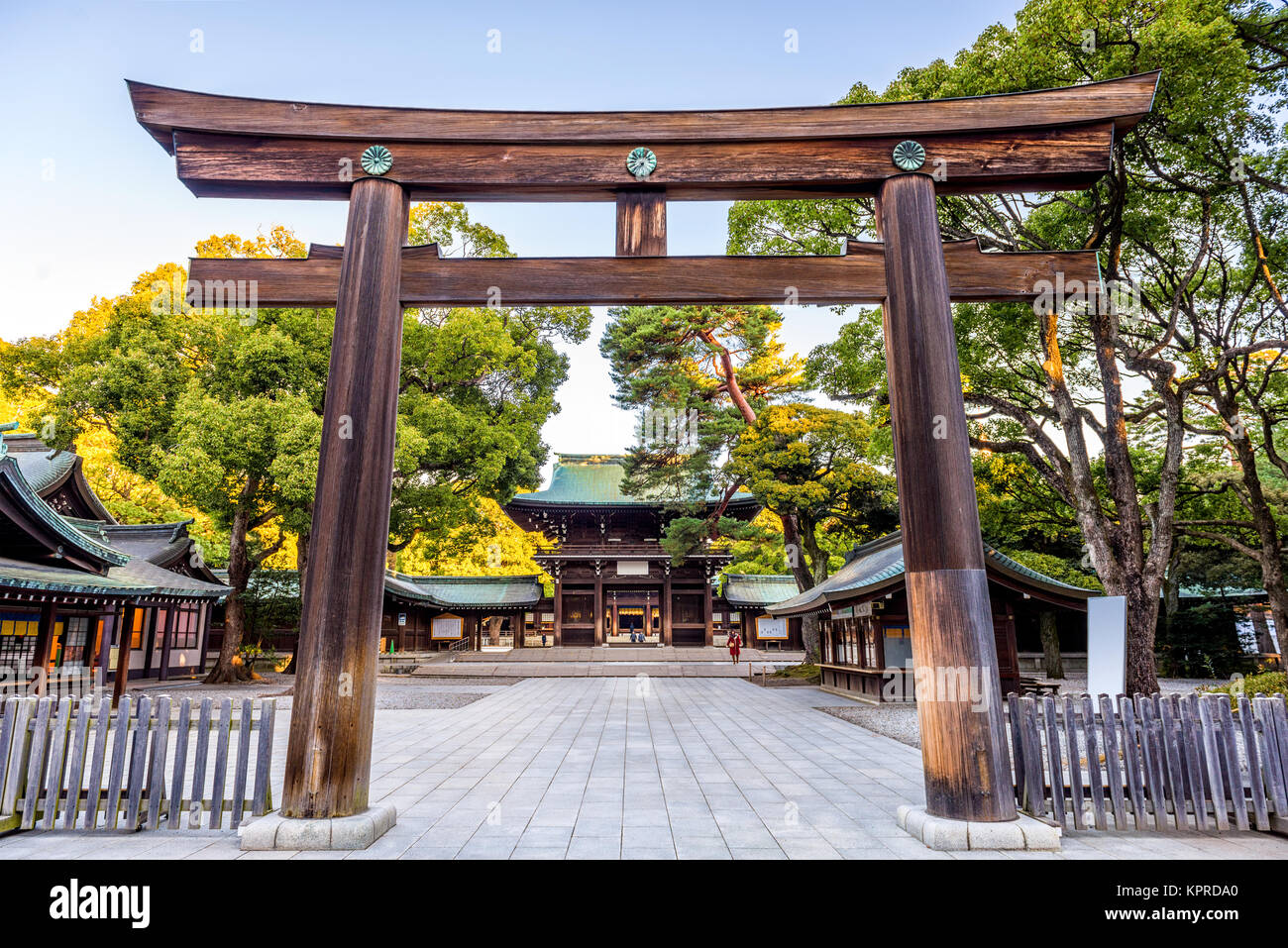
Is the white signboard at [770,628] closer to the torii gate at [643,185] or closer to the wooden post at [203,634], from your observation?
the wooden post at [203,634]

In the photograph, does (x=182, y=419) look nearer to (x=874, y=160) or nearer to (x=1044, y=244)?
(x=874, y=160)

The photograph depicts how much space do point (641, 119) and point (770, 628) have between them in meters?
30.7

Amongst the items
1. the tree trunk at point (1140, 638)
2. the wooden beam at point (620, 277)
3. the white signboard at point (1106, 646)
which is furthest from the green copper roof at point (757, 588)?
the wooden beam at point (620, 277)

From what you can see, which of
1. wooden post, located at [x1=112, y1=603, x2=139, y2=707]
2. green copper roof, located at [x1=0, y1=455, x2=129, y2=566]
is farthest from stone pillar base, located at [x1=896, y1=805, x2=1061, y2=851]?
wooden post, located at [x1=112, y1=603, x2=139, y2=707]

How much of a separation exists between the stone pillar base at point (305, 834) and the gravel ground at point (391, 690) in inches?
420

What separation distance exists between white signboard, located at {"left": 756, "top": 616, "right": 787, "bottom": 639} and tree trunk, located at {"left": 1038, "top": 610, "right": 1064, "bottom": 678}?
13.2 metres

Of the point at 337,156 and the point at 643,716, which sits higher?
the point at 337,156

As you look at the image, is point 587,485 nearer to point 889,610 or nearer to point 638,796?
point 889,610

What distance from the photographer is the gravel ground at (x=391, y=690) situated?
15.8 metres

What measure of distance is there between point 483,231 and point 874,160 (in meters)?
20.3

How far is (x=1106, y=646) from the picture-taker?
265 inches

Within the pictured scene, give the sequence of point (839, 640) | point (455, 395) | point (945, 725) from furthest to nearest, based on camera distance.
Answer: point (455, 395), point (839, 640), point (945, 725)
